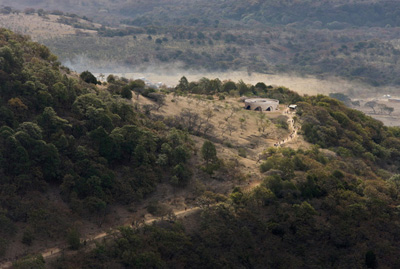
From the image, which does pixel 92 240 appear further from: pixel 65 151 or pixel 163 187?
pixel 163 187

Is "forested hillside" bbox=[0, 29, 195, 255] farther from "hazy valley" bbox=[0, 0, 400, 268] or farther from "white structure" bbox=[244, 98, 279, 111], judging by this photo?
"white structure" bbox=[244, 98, 279, 111]

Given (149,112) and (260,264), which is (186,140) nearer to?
(149,112)

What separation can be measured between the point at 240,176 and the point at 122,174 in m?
10.8

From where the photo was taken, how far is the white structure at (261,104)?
8025 cm

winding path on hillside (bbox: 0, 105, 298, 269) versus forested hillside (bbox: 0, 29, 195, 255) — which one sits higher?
forested hillside (bbox: 0, 29, 195, 255)

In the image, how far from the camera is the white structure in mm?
80250

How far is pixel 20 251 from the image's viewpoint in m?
37.2

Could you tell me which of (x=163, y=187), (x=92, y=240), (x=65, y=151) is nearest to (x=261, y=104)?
(x=163, y=187)

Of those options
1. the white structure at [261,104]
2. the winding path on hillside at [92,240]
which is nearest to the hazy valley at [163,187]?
the winding path on hillside at [92,240]

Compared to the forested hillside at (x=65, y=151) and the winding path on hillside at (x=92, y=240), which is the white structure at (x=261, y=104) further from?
the winding path on hillside at (x=92, y=240)

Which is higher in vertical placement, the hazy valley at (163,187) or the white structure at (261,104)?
the hazy valley at (163,187)

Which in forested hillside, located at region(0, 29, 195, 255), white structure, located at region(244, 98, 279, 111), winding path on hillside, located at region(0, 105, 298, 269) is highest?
forested hillside, located at region(0, 29, 195, 255)

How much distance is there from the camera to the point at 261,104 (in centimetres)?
8081

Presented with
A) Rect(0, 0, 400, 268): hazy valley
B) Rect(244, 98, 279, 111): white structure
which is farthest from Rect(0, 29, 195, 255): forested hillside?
Rect(244, 98, 279, 111): white structure
